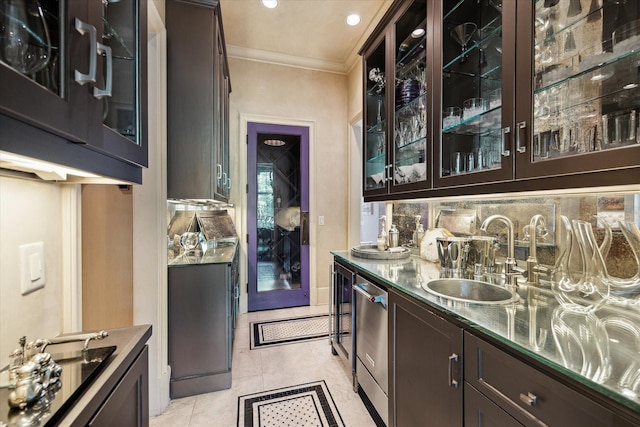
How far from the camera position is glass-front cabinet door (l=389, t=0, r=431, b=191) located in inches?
68.8

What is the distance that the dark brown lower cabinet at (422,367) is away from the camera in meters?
0.99

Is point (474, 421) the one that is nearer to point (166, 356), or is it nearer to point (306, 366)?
point (306, 366)

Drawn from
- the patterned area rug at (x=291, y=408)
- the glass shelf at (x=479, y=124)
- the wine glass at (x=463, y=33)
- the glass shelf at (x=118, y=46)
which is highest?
the wine glass at (x=463, y=33)

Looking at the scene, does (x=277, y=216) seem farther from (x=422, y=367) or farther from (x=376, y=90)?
(x=422, y=367)

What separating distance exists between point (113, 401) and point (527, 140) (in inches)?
61.4

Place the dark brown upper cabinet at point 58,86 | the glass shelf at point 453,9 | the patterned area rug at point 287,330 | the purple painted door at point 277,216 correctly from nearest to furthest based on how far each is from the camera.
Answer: the dark brown upper cabinet at point 58,86, the glass shelf at point 453,9, the patterned area rug at point 287,330, the purple painted door at point 277,216

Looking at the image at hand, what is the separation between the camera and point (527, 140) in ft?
3.48

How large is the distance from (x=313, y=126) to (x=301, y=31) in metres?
1.06

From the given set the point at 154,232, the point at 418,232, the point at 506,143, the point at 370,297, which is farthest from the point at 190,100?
the point at 418,232

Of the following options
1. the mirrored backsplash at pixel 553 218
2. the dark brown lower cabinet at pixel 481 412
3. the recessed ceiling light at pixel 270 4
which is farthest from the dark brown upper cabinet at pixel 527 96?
the recessed ceiling light at pixel 270 4

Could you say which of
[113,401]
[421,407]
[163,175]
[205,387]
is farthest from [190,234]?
[421,407]

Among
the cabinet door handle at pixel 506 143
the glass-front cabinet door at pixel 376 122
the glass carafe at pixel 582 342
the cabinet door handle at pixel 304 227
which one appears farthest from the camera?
the cabinet door handle at pixel 304 227

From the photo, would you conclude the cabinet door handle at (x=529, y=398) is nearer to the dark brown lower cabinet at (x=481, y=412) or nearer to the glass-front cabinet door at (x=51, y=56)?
the dark brown lower cabinet at (x=481, y=412)

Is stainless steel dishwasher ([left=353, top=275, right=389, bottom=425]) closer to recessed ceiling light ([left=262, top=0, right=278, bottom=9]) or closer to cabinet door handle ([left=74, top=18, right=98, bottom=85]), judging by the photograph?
cabinet door handle ([left=74, top=18, right=98, bottom=85])
